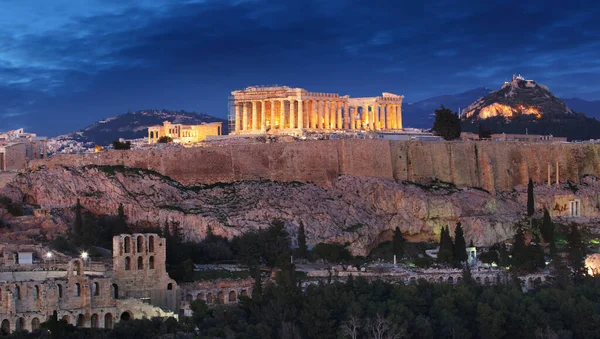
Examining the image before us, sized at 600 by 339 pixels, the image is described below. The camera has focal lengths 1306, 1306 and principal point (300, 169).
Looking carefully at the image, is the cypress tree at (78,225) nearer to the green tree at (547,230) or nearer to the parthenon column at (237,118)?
the parthenon column at (237,118)

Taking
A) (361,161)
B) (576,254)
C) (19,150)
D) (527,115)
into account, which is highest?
(527,115)

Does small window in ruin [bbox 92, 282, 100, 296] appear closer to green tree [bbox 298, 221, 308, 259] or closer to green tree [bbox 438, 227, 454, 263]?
green tree [bbox 298, 221, 308, 259]

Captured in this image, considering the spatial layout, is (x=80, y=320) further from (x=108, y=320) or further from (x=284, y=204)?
(x=284, y=204)

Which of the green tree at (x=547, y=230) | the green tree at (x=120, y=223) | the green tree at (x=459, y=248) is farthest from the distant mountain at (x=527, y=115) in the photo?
the green tree at (x=120, y=223)

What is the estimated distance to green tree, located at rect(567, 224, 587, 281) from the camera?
7051cm

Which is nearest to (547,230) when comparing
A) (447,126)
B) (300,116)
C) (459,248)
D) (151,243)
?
(459,248)

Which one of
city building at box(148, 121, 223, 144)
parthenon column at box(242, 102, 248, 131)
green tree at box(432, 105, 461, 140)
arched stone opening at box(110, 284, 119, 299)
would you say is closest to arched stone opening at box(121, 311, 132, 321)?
arched stone opening at box(110, 284, 119, 299)

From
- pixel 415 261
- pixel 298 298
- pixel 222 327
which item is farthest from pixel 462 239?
pixel 222 327

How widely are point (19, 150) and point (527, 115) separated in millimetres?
59329

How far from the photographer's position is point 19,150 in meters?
86.9

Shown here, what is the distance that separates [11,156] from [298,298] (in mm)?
33121

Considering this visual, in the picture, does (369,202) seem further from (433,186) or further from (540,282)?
(540,282)

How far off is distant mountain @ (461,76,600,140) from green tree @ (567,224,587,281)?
139 feet

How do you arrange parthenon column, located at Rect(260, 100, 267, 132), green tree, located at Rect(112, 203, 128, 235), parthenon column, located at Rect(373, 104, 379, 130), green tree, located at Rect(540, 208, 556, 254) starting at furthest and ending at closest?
parthenon column, located at Rect(373, 104, 379, 130) → parthenon column, located at Rect(260, 100, 267, 132) → green tree, located at Rect(540, 208, 556, 254) → green tree, located at Rect(112, 203, 128, 235)
